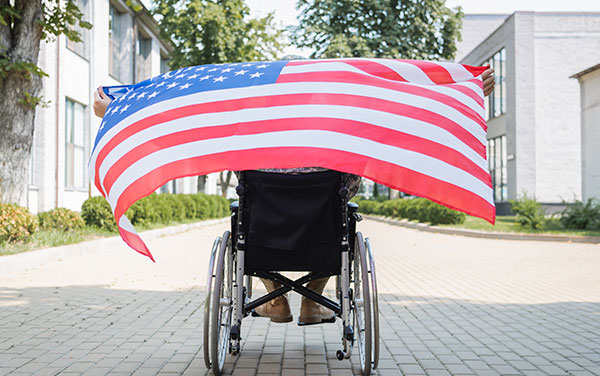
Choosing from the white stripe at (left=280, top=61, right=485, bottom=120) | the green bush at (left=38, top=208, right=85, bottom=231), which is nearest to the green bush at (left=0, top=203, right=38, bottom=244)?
the green bush at (left=38, top=208, right=85, bottom=231)

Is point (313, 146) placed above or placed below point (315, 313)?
above

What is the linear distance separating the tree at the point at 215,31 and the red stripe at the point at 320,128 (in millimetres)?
25238

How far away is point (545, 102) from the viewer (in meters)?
32.0

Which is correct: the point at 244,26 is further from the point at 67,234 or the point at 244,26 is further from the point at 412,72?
the point at 412,72

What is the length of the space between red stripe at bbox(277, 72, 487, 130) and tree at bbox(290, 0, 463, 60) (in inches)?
1046

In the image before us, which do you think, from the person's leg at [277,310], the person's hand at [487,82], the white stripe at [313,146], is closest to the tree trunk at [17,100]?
the person's leg at [277,310]

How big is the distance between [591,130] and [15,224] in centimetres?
2087

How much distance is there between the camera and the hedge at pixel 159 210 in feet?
52.0

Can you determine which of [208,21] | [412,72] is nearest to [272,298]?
[412,72]

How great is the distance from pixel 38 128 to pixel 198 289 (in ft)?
40.3

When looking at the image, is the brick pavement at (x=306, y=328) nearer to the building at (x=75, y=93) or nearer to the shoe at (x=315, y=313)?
the shoe at (x=315, y=313)

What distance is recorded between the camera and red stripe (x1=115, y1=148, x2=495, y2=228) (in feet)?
11.4

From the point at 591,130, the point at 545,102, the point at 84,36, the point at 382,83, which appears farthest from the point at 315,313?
the point at 545,102

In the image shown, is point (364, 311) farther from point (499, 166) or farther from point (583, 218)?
point (499, 166)
